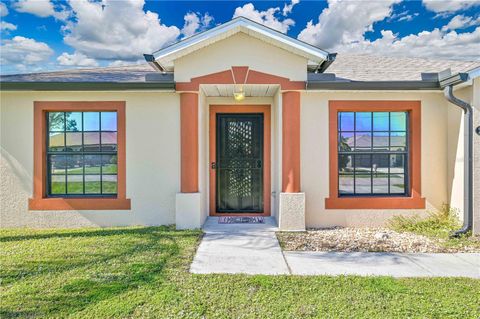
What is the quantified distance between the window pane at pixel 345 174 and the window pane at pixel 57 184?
6837mm

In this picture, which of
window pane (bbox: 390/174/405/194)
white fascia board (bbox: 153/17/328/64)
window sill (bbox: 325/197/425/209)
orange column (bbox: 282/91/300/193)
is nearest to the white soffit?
white fascia board (bbox: 153/17/328/64)

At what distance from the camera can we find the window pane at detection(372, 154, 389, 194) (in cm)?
695

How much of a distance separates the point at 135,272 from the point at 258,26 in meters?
5.21

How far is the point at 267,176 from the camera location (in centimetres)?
744

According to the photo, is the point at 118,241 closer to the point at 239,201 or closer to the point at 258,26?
the point at 239,201

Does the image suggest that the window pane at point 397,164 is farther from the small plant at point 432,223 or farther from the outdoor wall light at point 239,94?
the outdoor wall light at point 239,94

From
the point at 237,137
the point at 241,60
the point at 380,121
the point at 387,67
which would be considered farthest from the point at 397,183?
the point at 241,60

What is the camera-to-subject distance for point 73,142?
6926 mm

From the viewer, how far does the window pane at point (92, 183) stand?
22.9 ft

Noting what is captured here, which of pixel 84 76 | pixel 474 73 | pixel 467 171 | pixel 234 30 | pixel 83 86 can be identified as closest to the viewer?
pixel 474 73

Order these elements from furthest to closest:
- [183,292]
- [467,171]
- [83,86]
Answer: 1. [83,86]
2. [467,171]
3. [183,292]

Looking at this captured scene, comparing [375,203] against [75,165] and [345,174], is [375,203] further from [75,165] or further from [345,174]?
[75,165]

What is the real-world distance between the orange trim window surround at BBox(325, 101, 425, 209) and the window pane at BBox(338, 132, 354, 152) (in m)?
0.36

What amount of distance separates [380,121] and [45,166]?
8.22m
